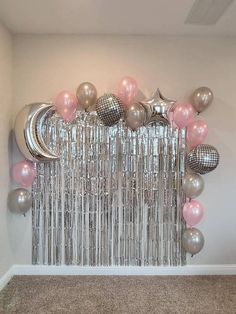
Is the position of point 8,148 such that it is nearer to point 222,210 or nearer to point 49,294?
point 49,294

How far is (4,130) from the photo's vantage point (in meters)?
3.26

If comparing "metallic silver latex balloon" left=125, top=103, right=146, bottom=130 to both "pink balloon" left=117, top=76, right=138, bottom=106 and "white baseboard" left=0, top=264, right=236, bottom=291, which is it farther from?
"white baseboard" left=0, top=264, right=236, bottom=291

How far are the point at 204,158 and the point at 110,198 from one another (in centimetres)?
101

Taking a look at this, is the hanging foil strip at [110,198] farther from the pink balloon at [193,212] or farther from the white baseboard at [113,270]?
the pink balloon at [193,212]

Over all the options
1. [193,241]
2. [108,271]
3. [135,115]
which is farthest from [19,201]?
[193,241]

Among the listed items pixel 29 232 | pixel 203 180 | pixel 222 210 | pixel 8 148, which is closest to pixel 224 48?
pixel 203 180

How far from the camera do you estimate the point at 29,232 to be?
350 cm

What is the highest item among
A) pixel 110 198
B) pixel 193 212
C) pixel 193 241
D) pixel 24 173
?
pixel 24 173

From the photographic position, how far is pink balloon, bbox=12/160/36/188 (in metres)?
3.29

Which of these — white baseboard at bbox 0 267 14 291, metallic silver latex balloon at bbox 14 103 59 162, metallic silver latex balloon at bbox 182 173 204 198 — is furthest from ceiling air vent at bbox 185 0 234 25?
white baseboard at bbox 0 267 14 291

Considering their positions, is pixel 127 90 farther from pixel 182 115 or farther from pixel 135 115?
pixel 182 115

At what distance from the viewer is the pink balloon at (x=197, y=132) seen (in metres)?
3.25

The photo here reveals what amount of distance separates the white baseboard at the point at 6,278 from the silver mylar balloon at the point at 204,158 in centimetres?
204

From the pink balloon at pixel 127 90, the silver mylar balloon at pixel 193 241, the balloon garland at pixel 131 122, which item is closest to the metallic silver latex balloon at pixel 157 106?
the balloon garland at pixel 131 122
